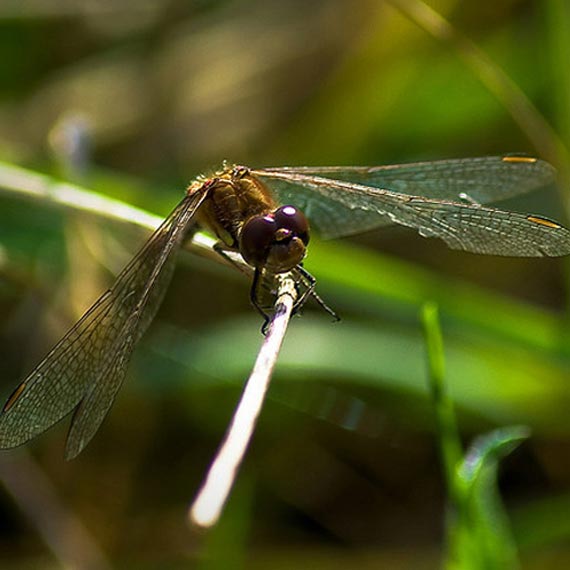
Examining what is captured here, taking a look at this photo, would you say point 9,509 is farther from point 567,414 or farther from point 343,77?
point 343,77

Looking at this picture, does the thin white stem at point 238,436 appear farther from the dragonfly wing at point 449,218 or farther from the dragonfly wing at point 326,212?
the dragonfly wing at point 326,212

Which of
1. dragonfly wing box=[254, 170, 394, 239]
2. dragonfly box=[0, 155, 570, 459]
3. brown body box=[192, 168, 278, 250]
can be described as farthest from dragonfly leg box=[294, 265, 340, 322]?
dragonfly wing box=[254, 170, 394, 239]

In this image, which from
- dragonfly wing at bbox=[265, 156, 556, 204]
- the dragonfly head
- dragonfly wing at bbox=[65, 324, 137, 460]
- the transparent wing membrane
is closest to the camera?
dragonfly wing at bbox=[65, 324, 137, 460]

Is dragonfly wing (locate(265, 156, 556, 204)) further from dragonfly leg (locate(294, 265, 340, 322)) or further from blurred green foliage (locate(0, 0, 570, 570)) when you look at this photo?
dragonfly leg (locate(294, 265, 340, 322))

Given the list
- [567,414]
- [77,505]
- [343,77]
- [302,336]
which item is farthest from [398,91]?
[77,505]


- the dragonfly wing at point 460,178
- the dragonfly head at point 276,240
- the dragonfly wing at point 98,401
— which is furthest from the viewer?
the dragonfly wing at point 460,178

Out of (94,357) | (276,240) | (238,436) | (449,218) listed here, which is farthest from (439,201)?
(238,436)

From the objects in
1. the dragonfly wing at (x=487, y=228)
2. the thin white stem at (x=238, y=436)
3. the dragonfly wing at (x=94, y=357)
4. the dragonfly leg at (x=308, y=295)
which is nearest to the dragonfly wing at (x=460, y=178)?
the dragonfly wing at (x=487, y=228)
